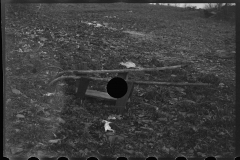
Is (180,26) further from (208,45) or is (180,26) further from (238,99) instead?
(238,99)

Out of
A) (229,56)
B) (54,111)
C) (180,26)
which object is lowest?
(54,111)

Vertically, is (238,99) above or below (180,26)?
below

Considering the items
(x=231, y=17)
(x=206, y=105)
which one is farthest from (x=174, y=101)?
(x=231, y=17)

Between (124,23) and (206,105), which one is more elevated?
(124,23)

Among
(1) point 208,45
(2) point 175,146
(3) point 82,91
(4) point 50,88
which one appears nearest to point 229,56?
(1) point 208,45

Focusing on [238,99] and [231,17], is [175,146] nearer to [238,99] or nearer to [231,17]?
[238,99]

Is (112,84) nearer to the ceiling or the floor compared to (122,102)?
nearer to the ceiling
